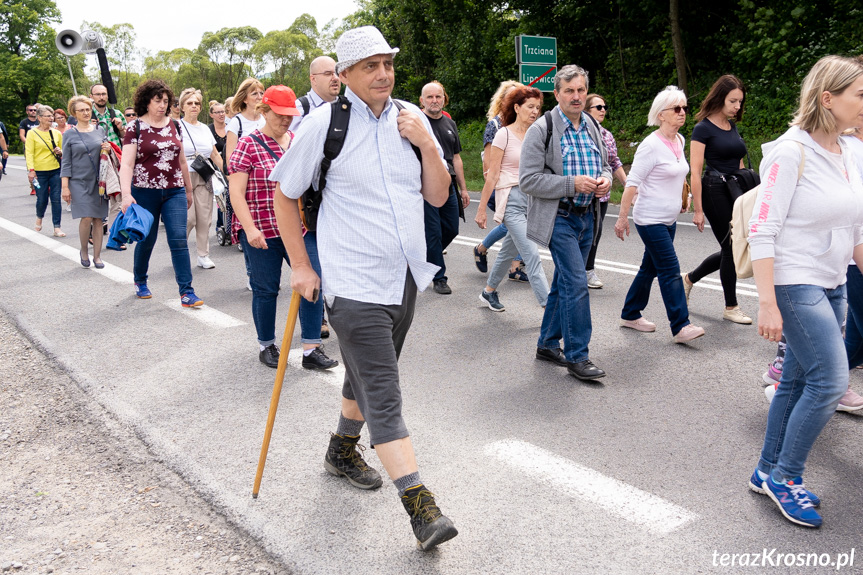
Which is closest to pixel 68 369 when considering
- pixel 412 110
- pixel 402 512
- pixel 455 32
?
pixel 402 512

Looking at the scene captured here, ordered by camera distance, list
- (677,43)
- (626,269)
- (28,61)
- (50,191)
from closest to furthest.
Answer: (626,269)
(50,191)
(677,43)
(28,61)

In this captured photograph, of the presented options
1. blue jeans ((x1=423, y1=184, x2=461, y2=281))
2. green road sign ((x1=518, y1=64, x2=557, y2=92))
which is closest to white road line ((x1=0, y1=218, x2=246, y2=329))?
blue jeans ((x1=423, y1=184, x2=461, y2=281))

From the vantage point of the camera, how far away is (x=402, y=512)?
328 centimetres

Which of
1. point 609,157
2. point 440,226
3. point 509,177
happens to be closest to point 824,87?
point 609,157

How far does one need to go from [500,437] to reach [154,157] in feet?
14.6

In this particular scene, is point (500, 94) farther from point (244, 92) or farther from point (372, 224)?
point (372, 224)

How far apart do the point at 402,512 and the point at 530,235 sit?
86.7 inches

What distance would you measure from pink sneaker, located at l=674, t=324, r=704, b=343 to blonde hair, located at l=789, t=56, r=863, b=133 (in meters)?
2.47

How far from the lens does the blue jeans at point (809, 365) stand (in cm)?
304

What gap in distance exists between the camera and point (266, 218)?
519 centimetres

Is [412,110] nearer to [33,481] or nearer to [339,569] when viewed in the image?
[339,569]

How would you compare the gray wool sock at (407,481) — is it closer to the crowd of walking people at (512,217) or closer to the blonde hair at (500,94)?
the crowd of walking people at (512,217)

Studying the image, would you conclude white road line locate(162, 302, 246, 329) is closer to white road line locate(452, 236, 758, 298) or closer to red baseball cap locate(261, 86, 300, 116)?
red baseball cap locate(261, 86, 300, 116)

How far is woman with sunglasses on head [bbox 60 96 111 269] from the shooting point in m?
8.71
